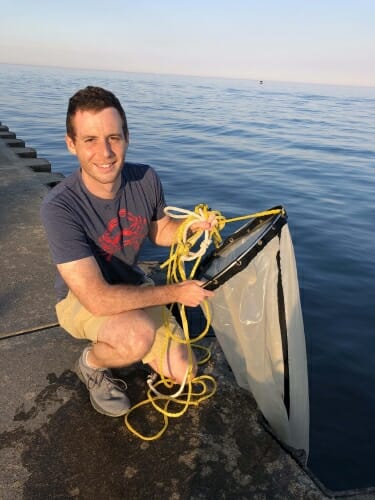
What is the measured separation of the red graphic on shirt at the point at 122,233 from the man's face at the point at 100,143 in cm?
28

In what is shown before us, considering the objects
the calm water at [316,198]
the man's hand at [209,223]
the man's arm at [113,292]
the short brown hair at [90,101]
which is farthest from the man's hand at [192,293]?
the calm water at [316,198]

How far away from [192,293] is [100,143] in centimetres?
113

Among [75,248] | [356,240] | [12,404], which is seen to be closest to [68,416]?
[12,404]

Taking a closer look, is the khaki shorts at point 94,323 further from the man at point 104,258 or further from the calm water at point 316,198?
the calm water at point 316,198

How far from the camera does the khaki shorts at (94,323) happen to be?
8.37 ft

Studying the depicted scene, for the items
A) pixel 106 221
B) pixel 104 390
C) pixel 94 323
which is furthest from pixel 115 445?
pixel 106 221

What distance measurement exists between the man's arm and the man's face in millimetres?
582

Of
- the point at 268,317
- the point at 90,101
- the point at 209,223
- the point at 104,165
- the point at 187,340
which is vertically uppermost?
the point at 90,101

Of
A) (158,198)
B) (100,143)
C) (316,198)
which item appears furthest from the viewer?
(316,198)

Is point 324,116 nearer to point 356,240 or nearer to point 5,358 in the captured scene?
point 356,240

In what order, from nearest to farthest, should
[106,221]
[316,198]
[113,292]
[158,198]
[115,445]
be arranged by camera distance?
[115,445] < [113,292] < [106,221] < [158,198] < [316,198]

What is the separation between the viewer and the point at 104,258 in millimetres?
2744

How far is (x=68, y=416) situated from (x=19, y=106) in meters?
26.1

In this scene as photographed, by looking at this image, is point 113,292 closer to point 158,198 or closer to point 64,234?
point 64,234
